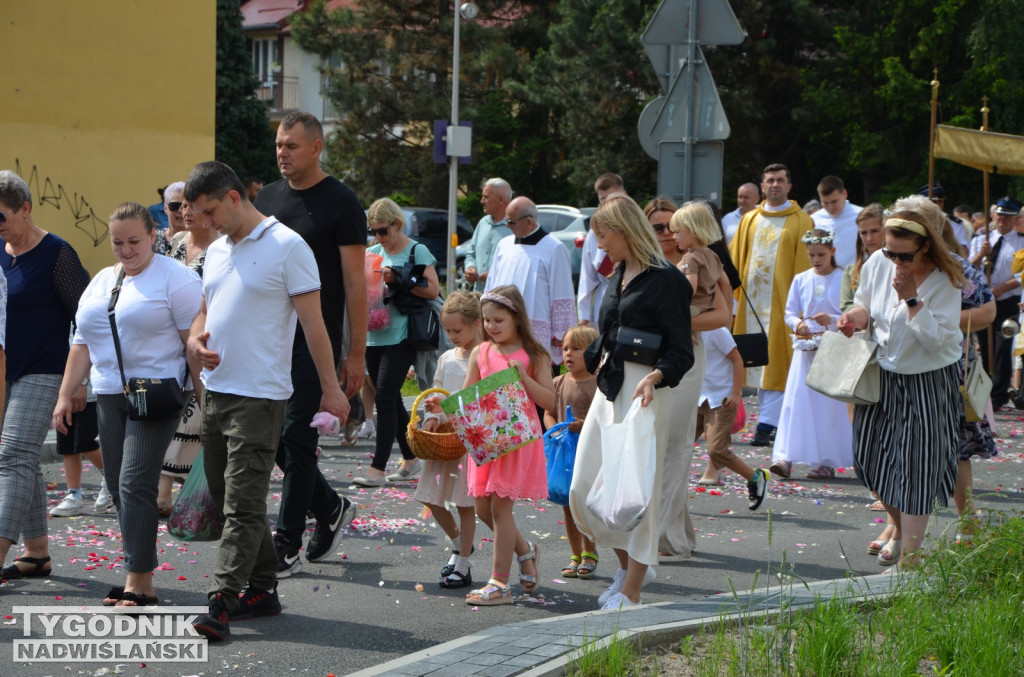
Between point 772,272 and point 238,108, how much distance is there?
32.3 meters

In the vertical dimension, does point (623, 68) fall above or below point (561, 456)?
above

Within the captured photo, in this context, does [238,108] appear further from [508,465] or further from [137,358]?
[508,465]

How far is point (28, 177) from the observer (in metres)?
17.9

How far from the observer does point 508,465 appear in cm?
650

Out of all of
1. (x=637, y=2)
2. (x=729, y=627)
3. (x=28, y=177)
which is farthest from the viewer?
(x=637, y=2)

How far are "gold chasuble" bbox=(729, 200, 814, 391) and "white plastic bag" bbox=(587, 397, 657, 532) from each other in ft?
20.3

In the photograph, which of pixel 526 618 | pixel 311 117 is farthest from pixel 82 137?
pixel 526 618

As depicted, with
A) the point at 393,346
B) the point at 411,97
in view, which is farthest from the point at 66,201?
the point at 411,97

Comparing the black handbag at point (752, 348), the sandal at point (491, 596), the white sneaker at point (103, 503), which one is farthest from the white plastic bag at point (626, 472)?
the white sneaker at point (103, 503)

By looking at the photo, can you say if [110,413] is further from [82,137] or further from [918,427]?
[82,137]

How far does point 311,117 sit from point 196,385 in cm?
142

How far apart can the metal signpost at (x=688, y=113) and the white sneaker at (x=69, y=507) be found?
14.6 feet

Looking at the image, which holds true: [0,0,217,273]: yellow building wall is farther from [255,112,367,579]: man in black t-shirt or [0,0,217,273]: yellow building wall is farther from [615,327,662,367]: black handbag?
[615,327,662,367]: black handbag

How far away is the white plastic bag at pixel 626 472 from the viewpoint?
5.83 metres
